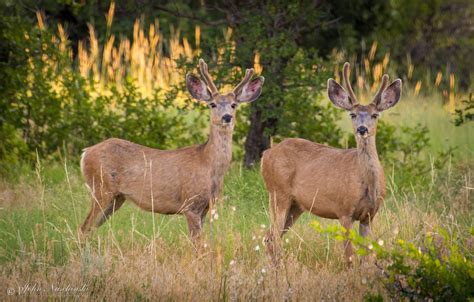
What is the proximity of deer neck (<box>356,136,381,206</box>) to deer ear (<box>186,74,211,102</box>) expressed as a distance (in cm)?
182

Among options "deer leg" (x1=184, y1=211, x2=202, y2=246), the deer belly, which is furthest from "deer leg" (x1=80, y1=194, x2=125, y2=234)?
the deer belly

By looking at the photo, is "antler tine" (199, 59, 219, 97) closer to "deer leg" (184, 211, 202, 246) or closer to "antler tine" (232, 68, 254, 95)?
"antler tine" (232, 68, 254, 95)

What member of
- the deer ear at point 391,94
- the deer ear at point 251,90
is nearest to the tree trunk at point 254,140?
the deer ear at point 251,90

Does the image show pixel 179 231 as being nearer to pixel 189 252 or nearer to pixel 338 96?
pixel 189 252

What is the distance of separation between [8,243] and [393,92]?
12.1ft

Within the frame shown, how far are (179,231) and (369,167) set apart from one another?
201 cm

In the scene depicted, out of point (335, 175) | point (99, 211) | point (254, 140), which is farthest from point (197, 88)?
point (254, 140)

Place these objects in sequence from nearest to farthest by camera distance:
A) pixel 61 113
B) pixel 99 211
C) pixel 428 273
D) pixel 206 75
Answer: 1. pixel 428 273
2. pixel 99 211
3. pixel 206 75
4. pixel 61 113

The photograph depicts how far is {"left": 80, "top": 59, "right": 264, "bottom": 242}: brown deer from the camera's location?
922 cm

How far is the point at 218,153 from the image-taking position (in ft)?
30.7

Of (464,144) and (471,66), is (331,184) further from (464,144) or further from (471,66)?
(471,66)

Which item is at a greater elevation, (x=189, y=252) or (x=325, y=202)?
(x=325, y=202)

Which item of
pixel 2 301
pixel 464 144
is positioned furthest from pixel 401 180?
pixel 2 301

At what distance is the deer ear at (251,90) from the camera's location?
387 inches
